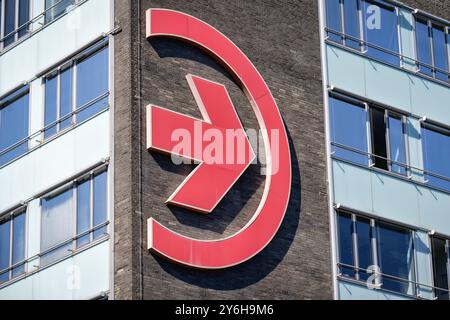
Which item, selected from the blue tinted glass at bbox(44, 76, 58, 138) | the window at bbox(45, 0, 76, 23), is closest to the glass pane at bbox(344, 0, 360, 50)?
the window at bbox(45, 0, 76, 23)

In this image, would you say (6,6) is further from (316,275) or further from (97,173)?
(316,275)

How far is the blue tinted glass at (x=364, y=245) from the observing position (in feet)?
135

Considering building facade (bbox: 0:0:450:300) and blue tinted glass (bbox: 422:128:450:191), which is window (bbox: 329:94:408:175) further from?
blue tinted glass (bbox: 422:128:450:191)

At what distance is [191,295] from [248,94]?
6.70 metres

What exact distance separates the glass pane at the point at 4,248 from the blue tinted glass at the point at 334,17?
11.9 m

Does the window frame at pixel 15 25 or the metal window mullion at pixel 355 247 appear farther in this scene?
the window frame at pixel 15 25

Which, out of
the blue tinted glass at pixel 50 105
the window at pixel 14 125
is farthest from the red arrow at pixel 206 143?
the window at pixel 14 125

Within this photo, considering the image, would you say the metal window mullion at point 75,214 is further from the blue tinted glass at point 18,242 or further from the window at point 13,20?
the window at point 13,20

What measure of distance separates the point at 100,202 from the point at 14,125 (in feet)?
18.9

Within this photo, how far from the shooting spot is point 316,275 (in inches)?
1575

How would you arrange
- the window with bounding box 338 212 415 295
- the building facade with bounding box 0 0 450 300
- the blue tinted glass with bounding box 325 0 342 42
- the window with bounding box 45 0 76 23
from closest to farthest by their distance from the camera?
the building facade with bounding box 0 0 450 300 → the window with bounding box 338 212 415 295 → the window with bounding box 45 0 76 23 → the blue tinted glass with bounding box 325 0 342 42

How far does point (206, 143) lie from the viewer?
127 feet

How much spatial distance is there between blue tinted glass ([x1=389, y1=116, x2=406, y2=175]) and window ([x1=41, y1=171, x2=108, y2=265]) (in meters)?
10.2

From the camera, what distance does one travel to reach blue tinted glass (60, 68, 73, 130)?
4038cm
